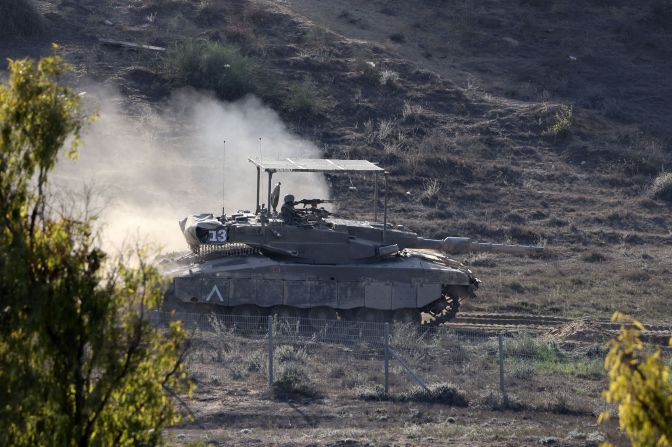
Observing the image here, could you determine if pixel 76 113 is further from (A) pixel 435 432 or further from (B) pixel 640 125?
(B) pixel 640 125

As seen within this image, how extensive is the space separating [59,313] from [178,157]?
26.1 metres

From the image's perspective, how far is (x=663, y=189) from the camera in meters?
34.6

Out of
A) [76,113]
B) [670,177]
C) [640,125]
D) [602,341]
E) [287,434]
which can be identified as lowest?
[287,434]

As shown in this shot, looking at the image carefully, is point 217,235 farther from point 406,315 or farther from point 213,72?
point 213,72

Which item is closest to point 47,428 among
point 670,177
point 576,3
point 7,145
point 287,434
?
point 7,145

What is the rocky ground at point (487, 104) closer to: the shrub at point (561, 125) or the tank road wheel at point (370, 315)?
the shrub at point (561, 125)

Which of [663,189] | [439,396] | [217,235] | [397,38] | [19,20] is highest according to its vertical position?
[397,38]

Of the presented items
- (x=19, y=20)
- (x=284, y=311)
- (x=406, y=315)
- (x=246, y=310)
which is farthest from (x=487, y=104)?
(x=246, y=310)

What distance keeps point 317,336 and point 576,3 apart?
33533 mm

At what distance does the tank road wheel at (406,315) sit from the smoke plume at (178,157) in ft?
25.7

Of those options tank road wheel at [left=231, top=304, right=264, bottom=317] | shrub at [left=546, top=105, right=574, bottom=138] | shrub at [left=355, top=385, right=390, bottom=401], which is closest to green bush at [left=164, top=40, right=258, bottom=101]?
shrub at [left=546, top=105, right=574, bottom=138]

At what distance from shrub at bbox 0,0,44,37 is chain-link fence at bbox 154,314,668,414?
73.6 feet

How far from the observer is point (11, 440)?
7684 mm

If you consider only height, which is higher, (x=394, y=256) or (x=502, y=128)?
(x=502, y=128)
